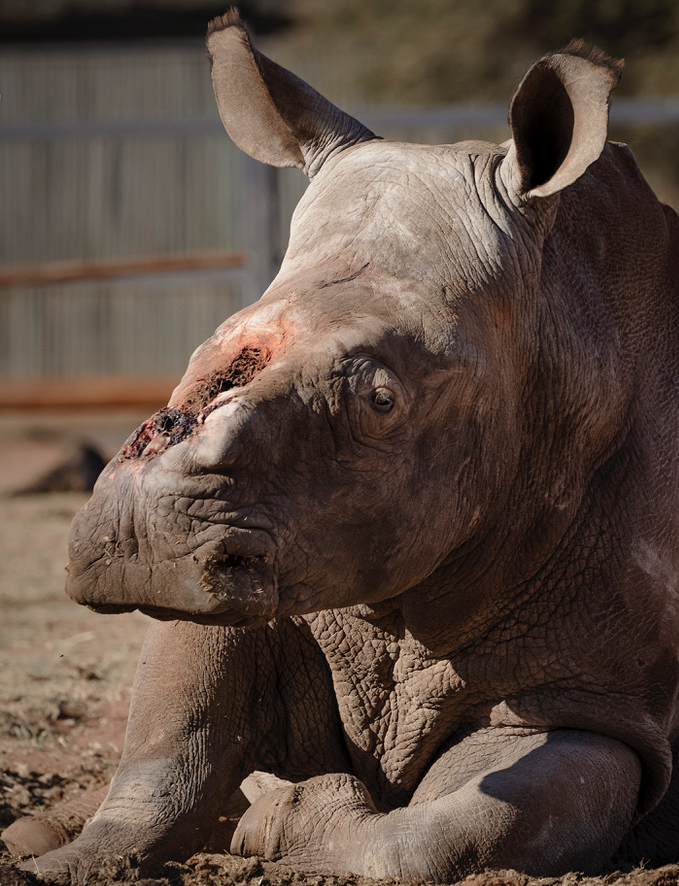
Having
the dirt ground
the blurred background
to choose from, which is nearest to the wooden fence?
the blurred background

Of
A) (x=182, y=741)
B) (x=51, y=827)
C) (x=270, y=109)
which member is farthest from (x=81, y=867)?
(x=270, y=109)

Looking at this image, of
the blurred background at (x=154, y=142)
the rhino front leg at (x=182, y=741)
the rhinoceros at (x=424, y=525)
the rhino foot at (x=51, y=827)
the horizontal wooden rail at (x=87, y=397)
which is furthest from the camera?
the blurred background at (x=154, y=142)

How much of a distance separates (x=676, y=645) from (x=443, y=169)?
1255 mm

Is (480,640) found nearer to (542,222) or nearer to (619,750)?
(619,750)

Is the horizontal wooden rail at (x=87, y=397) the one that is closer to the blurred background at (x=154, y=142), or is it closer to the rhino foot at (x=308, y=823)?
the blurred background at (x=154, y=142)

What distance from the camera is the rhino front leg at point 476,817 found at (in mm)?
2937

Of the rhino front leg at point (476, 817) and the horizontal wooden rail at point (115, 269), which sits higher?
the horizontal wooden rail at point (115, 269)

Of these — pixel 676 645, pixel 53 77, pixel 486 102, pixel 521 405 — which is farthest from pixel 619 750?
pixel 53 77

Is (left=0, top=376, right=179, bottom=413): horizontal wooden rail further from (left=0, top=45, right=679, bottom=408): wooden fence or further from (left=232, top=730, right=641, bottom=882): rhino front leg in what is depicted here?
(left=232, top=730, right=641, bottom=882): rhino front leg

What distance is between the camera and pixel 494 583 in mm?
3197

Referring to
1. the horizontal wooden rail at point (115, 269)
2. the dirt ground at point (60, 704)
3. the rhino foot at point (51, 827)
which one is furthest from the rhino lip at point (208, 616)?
the horizontal wooden rail at point (115, 269)

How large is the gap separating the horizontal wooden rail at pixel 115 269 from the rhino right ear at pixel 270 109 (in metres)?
7.28

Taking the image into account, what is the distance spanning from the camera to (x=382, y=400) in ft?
8.96

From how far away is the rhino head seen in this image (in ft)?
8.23
